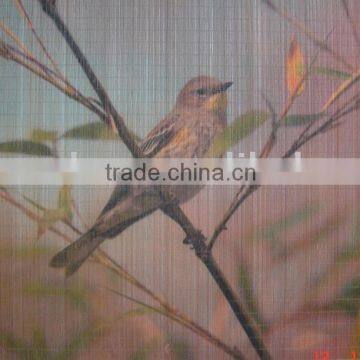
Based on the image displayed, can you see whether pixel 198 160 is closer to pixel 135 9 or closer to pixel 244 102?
pixel 244 102

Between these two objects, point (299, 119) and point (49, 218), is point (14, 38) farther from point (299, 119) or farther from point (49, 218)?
point (299, 119)

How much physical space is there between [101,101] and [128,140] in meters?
0.12

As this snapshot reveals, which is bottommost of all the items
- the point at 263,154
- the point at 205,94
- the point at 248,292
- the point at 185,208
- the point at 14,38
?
the point at 248,292

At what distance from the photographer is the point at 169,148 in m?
1.51

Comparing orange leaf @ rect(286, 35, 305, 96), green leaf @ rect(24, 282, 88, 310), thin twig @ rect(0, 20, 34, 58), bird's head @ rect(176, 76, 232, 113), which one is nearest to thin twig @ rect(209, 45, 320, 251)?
orange leaf @ rect(286, 35, 305, 96)

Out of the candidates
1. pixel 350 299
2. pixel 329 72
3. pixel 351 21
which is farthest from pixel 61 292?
pixel 351 21

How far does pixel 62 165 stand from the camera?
1505 millimetres

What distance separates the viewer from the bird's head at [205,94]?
1.51m

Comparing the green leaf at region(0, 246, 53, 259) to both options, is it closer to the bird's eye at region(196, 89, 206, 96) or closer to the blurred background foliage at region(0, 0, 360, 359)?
the blurred background foliage at region(0, 0, 360, 359)

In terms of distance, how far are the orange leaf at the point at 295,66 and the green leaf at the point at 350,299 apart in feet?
1.66

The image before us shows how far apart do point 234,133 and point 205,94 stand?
0.12m

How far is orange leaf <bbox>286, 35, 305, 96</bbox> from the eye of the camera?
1.53 m

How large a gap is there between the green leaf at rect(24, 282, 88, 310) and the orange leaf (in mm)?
726

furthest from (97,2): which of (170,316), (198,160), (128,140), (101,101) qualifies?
(170,316)
